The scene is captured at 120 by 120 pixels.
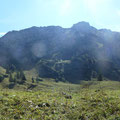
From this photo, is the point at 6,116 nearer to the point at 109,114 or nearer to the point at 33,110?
the point at 33,110

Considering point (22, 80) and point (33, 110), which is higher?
point (33, 110)

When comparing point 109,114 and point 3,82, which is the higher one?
point 109,114

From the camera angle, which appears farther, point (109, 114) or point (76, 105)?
point (76, 105)

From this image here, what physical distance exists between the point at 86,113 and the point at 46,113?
11.0 ft

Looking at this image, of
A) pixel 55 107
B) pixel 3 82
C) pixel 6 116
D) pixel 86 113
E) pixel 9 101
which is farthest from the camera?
pixel 3 82

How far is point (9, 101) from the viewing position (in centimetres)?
1333

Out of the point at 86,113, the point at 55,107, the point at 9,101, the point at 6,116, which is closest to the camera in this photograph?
the point at 6,116

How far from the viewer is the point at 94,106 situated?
12.5 metres

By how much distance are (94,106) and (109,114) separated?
75.0 inches

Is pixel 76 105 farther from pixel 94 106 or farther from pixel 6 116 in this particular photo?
pixel 6 116

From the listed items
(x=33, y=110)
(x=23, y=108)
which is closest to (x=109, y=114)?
(x=33, y=110)

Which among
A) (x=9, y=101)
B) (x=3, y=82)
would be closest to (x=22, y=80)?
(x=3, y=82)

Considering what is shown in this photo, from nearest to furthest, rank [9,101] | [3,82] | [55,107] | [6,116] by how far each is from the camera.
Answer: [6,116] < [55,107] < [9,101] < [3,82]

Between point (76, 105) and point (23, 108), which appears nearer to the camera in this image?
point (23, 108)
